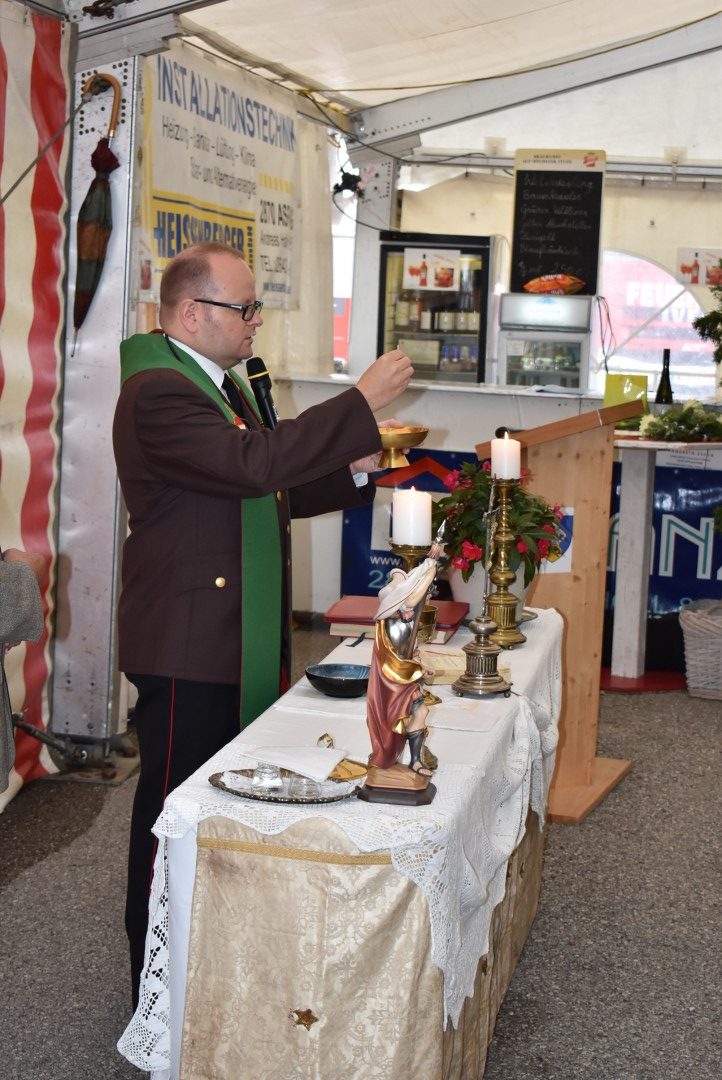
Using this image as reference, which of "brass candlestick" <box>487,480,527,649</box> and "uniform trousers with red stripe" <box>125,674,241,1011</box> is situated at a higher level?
"brass candlestick" <box>487,480,527,649</box>

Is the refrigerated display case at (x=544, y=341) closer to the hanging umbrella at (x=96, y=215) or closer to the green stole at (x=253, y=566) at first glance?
the hanging umbrella at (x=96, y=215)

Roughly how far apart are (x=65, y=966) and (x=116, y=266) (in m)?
2.19

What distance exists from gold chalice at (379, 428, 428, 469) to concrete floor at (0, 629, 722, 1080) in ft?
3.49

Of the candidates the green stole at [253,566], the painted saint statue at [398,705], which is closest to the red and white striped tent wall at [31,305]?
the green stole at [253,566]

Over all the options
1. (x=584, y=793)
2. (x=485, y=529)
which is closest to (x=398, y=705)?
(x=485, y=529)

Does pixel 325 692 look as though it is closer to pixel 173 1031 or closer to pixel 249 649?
pixel 249 649

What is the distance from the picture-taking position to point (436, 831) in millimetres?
1734

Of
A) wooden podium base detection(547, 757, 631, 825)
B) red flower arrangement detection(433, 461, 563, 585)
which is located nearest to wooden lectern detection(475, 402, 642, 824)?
wooden podium base detection(547, 757, 631, 825)

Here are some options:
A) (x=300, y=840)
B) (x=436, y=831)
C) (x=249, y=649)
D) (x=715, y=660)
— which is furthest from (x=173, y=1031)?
(x=715, y=660)

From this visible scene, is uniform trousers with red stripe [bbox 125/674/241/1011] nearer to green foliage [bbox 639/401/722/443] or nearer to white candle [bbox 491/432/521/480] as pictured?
white candle [bbox 491/432/521/480]

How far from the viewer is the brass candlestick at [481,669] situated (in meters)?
2.37

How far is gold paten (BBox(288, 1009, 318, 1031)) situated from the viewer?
1.77m

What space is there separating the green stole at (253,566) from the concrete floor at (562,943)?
82 centimetres

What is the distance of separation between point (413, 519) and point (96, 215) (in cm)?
231
